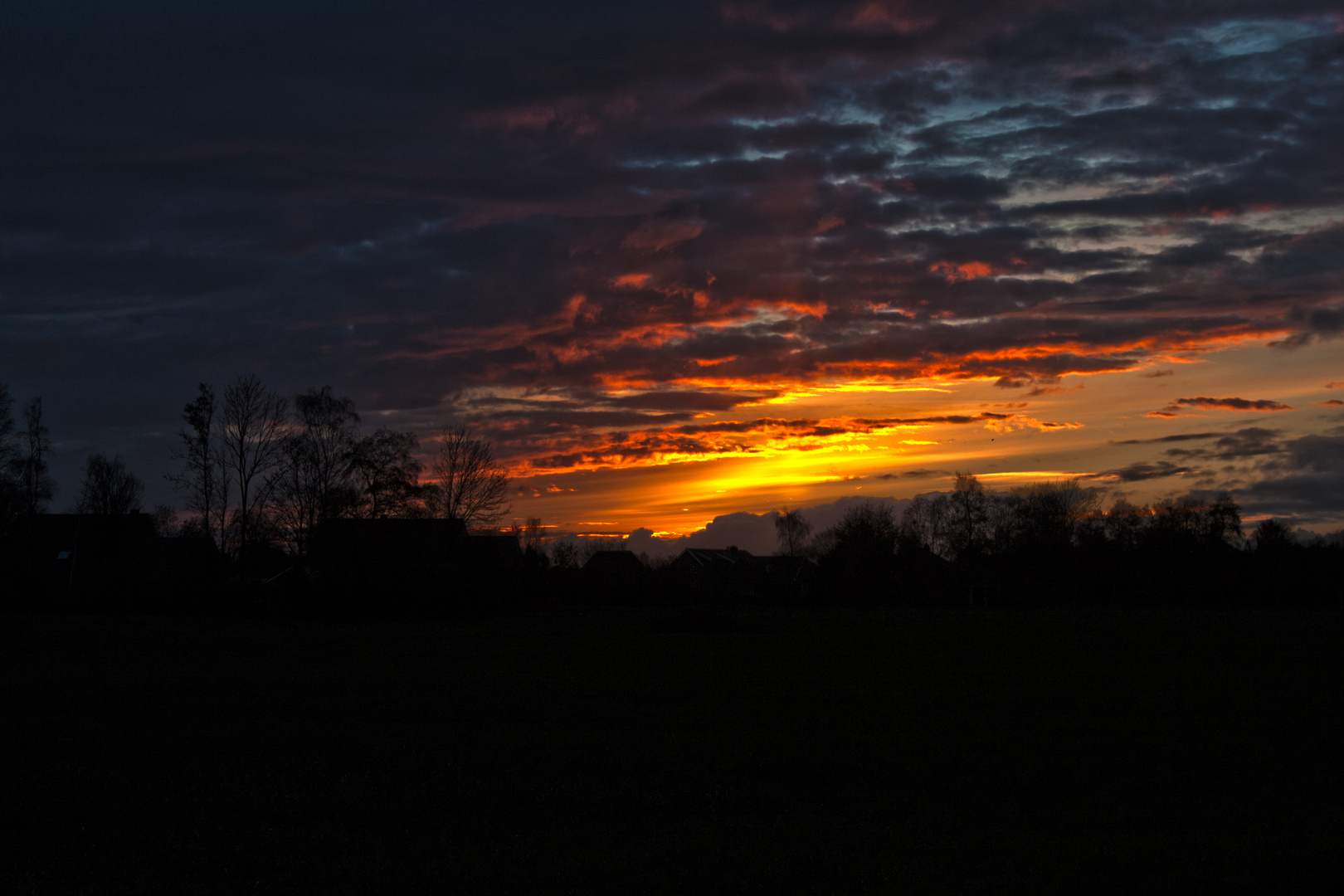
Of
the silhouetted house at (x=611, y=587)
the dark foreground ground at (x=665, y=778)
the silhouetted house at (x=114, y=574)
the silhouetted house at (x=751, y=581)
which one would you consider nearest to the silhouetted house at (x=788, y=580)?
the silhouetted house at (x=751, y=581)

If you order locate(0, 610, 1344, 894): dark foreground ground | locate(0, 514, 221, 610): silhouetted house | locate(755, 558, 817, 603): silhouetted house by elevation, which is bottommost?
locate(755, 558, 817, 603): silhouetted house

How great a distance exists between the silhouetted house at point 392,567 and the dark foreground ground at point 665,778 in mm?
→ 33464

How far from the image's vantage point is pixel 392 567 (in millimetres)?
63875

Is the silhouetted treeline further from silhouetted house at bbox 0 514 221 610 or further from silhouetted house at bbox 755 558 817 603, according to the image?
silhouetted house at bbox 0 514 221 610

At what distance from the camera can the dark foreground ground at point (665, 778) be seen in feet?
31.1

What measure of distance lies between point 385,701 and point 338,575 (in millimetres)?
44343

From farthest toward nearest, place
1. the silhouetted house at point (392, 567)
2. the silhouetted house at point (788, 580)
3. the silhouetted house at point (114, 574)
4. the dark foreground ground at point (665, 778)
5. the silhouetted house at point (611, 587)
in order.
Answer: the silhouetted house at point (788, 580) → the silhouetted house at point (611, 587) → the silhouetted house at point (392, 567) → the silhouetted house at point (114, 574) → the dark foreground ground at point (665, 778)

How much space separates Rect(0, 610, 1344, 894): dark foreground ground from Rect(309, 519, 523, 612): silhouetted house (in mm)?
33464

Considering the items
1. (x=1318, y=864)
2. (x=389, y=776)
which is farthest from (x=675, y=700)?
(x=1318, y=864)

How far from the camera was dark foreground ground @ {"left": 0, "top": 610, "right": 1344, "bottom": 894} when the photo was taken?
9.48m

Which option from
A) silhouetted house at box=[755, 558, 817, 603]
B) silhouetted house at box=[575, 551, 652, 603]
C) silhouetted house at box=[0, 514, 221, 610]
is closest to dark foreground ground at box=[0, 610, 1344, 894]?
silhouetted house at box=[0, 514, 221, 610]

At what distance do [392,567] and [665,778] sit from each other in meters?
54.4

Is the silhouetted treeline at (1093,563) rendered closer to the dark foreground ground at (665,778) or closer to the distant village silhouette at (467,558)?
the distant village silhouette at (467,558)

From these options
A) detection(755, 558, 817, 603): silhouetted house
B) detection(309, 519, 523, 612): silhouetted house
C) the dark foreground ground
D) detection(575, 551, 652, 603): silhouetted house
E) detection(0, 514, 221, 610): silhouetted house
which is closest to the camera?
the dark foreground ground
